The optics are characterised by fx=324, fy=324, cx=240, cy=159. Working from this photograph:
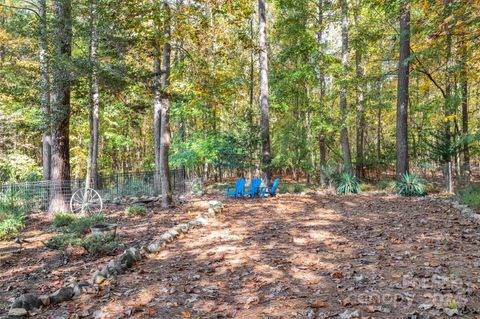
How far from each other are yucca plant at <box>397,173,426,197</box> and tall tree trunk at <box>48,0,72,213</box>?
9972 millimetres

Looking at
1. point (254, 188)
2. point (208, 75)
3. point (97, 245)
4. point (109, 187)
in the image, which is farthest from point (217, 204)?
point (109, 187)

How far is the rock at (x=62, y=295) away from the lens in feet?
11.4

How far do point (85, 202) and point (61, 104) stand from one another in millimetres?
2774

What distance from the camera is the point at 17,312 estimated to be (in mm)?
3125

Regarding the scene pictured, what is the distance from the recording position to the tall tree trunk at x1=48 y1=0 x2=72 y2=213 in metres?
7.90

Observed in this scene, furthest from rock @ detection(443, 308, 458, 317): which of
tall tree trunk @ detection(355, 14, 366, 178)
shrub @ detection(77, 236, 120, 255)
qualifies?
tall tree trunk @ detection(355, 14, 366, 178)

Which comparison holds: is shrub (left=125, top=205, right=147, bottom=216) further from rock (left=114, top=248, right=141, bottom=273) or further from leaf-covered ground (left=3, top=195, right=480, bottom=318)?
rock (left=114, top=248, right=141, bottom=273)

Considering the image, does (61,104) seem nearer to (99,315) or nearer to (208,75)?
(208,75)

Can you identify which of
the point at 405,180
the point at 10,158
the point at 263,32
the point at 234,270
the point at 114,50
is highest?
the point at 263,32

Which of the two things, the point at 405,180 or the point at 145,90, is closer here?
the point at 145,90

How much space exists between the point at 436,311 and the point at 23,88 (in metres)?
10.2

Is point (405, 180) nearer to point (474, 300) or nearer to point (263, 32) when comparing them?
point (263, 32)

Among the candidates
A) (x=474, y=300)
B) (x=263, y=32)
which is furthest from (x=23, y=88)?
(x=474, y=300)

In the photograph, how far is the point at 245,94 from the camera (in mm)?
24203
